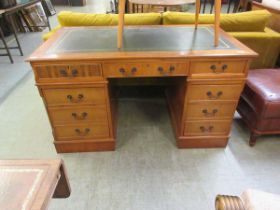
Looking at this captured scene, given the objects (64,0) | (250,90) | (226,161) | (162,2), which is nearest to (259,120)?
(250,90)

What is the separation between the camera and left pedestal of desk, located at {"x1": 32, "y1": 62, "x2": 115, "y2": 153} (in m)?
1.30

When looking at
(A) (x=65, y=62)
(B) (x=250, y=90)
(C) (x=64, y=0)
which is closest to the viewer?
(A) (x=65, y=62)

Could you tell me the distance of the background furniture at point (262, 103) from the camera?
1.51m

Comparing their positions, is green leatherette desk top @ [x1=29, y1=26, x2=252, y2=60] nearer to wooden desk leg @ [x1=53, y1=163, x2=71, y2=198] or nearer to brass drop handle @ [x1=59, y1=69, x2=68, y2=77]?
brass drop handle @ [x1=59, y1=69, x2=68, y2=77]

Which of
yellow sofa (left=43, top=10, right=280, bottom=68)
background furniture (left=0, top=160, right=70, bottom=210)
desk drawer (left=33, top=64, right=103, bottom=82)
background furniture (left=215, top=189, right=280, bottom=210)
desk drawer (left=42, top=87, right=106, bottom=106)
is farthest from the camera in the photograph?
yellow sofa (left=43, top=10, right=280, bottom=68)

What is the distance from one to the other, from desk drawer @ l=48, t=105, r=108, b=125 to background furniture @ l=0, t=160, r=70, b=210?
80cm

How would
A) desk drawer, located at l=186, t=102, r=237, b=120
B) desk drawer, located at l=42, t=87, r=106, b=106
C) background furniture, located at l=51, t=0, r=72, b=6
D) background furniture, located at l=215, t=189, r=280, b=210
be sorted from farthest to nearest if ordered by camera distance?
1. background furniture, located at l=51, t=0, r=72, b=6
2. desk drawer, located at l=186, t=102, r=237, b=120
3. desk drawer, located at l=42, t=87, r=106, b=106
4. background furniture, located at l=215, t=189, r=280, b=210

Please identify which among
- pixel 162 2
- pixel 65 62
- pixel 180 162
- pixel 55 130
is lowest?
pixel 180 162

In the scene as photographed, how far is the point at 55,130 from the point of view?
5.13 ft

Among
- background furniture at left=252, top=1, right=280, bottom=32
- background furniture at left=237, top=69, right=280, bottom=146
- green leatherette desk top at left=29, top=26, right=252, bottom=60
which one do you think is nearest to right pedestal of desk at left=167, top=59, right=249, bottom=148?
green leatherette desk top at left=29, top=26, right=252, bottom=60

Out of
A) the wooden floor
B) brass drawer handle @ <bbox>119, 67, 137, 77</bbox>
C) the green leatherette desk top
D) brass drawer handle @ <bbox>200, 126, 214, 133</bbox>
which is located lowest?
the wooden floor

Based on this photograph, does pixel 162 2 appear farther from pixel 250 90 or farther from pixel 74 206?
pixel 74 206

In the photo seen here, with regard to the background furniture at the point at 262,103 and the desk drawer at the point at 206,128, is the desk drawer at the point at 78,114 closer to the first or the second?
the desk drawer at the point at 206,128

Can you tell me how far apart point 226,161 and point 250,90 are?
1.96 feet
